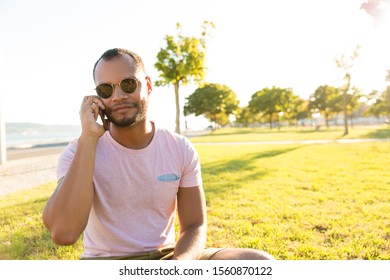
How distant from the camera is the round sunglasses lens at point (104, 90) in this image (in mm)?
2311

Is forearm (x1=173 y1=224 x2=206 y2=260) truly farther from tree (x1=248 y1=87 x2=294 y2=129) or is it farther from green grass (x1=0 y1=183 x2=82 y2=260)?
tree (x1=248 y1=87 x2=294 y2=129)

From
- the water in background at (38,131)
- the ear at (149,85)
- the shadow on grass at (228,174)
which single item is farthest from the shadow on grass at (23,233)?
the shadow on grass at (228,174)

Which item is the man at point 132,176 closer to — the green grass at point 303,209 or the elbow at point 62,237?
the elbow at point 62,237

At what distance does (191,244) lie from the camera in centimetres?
225

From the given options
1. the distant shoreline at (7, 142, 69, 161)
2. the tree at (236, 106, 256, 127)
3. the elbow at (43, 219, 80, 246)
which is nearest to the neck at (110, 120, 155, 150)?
the elbow at (43, 219, 80, 246)

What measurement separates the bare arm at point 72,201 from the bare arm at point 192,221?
66 centimetres

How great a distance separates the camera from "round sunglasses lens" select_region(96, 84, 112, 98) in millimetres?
2311

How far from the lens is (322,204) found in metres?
5.56

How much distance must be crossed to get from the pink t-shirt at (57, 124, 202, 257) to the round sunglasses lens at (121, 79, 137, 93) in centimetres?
33

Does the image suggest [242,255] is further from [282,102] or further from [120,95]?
[282,102]

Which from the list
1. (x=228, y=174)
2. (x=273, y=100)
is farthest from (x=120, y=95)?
(x=273, y=100)

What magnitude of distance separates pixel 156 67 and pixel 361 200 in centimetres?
775
